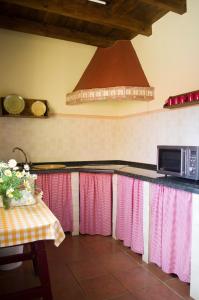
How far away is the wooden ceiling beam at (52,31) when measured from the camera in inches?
119

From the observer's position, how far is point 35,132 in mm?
3320

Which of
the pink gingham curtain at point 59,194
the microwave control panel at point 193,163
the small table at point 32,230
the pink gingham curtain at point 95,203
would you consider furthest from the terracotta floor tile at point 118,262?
the microwave control panel at point 193,163

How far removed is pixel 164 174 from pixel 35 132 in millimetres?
1880

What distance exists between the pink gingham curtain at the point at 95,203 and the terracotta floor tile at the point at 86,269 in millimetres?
650

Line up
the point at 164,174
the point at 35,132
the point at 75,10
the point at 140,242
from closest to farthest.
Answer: the point at 164,174 < the point at 140,242 < the point at 75,10 < the point at 35,132

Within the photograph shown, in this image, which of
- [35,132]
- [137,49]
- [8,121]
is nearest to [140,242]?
[35,132]

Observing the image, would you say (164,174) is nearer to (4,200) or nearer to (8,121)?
(4,200)

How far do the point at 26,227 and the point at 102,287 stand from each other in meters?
1.10

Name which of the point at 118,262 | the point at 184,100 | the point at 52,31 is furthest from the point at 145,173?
the point at 52,31

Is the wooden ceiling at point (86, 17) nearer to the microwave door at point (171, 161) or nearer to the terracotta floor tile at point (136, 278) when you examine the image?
the microwave door at point (171, 161)

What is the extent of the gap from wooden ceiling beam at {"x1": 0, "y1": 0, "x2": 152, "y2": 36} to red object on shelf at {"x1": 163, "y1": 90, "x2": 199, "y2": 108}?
1.12 m

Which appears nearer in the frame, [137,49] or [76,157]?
[137,49]

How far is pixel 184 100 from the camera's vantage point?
236 centimetres

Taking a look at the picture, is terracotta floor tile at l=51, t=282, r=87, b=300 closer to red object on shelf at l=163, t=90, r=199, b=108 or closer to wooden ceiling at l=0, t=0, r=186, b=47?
red object on shelf at l=163, t=90, r=199, b=108
